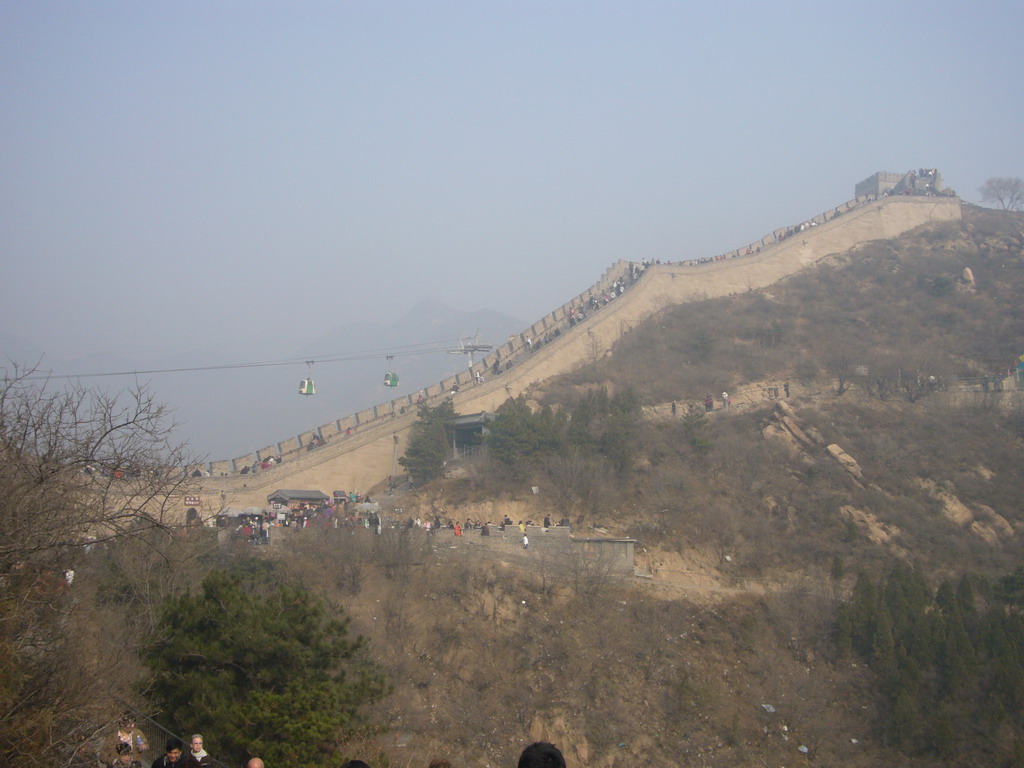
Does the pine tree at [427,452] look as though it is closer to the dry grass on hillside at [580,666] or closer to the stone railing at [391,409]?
the stone railing at [391,409]

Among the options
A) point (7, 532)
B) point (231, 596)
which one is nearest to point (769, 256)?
point (231, 596)

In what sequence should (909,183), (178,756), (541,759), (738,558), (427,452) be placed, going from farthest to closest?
(909,183) → (427,452) → (738,558) → (178,756) → (541,759)

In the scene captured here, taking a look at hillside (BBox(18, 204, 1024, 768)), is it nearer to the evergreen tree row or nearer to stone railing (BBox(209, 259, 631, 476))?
the evergreen tree row

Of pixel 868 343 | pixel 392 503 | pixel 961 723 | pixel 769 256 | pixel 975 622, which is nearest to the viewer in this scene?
pixel 961 723

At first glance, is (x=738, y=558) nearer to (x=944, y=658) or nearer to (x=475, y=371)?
(x=944, y=658)

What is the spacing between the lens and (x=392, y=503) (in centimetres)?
2566

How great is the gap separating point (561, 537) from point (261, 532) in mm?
7246

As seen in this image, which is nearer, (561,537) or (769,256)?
(561,537)

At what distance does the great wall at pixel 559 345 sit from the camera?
2627 centimetres

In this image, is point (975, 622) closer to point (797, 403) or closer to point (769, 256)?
point (797, 403)

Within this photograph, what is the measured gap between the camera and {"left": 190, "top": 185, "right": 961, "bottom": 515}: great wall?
86.2ft

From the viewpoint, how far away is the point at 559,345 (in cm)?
3419

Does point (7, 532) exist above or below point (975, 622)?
above

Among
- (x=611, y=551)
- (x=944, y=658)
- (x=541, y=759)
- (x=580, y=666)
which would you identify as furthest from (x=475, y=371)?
(x=541, y=759)
